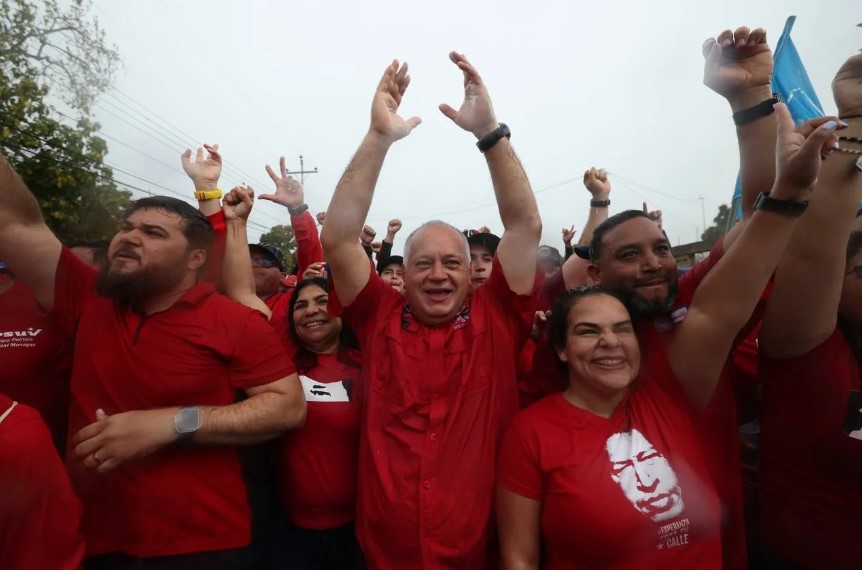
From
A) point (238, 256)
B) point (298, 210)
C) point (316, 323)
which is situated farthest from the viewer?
point (298, 210)

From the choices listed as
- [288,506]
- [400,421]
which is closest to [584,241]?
[400,421]

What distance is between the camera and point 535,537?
1768 mm

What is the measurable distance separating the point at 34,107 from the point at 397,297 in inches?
434

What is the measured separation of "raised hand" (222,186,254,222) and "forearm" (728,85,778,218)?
257 cm

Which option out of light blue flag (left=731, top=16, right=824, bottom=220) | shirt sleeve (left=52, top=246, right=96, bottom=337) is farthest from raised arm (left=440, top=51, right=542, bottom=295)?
light blue flag (left=731, top=16, right=824, bottom=220)

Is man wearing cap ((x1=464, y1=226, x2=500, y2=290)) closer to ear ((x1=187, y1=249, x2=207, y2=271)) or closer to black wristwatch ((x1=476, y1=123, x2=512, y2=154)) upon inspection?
black wristwatch ((x1=476, y1=123, x2=512, y2=154))

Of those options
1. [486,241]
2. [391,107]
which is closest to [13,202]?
[391,107]

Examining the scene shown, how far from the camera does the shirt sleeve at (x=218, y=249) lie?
2.72m

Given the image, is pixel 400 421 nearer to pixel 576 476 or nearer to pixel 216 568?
pixel 576 476

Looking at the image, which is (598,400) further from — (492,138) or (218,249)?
(218,249)

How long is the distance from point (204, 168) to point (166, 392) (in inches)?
66.1

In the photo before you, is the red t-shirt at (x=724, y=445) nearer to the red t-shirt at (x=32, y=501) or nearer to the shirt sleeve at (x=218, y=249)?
the red t-shirt at (x=32, y=501)

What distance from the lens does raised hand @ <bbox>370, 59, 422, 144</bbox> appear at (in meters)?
2.29

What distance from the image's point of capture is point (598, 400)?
76.2 inches
